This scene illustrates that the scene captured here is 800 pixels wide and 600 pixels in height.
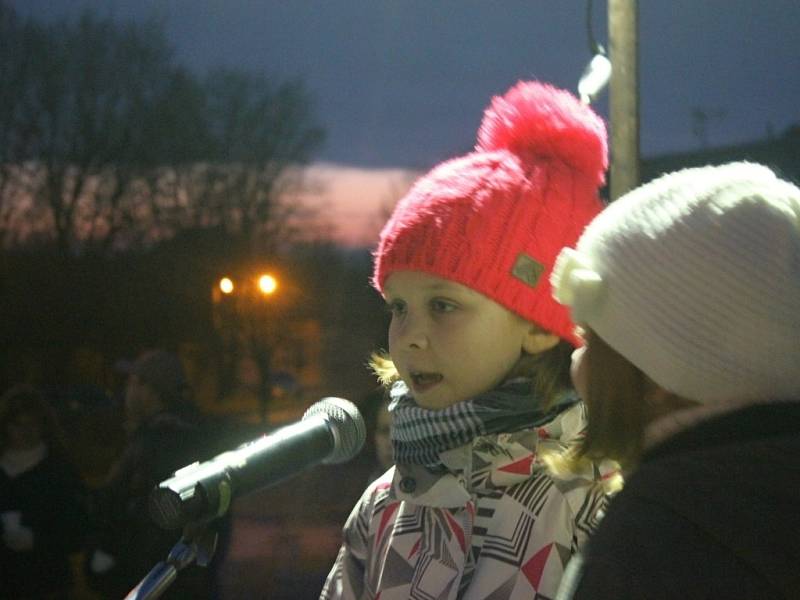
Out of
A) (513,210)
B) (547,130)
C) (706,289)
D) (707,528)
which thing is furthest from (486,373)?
(707,528)

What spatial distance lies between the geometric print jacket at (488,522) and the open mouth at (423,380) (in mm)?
172

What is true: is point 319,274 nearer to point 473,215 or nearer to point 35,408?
point 35,408

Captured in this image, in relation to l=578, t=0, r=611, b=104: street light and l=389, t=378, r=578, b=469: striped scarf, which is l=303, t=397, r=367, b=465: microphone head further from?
l=578, t=0, r=611, b=104: street light

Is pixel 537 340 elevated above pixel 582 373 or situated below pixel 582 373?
below

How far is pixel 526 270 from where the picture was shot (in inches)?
83.6

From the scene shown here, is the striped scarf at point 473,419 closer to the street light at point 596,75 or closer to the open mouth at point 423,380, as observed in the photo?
the open mouth at point 423,380

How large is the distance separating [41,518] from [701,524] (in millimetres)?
4530

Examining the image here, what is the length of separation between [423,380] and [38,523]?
11.9 ft

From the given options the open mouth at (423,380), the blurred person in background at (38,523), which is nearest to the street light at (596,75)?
the open mouth at (423,380)

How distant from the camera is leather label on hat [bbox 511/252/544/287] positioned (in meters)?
2.12

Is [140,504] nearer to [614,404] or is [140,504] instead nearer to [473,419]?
[473,419]

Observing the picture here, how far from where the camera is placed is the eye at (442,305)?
212cm

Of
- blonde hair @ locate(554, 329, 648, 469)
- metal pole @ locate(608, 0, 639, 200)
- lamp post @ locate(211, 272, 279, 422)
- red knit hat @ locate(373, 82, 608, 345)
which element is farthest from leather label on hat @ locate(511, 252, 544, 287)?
lamp post @ locate(211, 272, 279, 422)

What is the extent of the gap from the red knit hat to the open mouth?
214 mm
